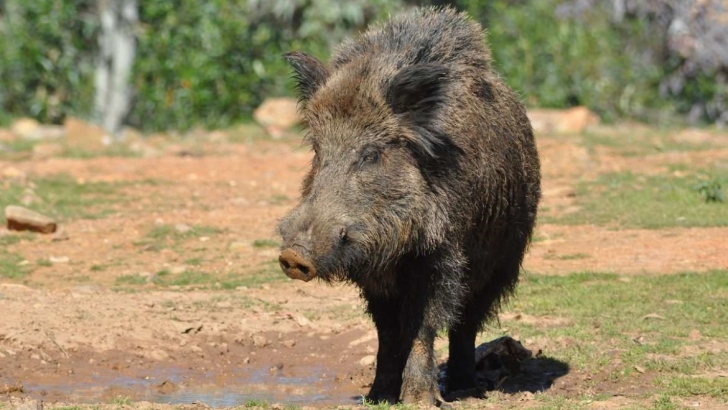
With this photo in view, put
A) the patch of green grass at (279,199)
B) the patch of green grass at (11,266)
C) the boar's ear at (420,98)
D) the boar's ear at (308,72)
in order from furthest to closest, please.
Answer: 1. the patch of green grass at (279,199)
2. the patch of green grass at (11,266)
3. the boar's ear at (308,72)
4. the boar's ear at (420,98)

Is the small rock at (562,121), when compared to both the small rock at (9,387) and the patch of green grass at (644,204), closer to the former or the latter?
the patch of green grass at (644,204)

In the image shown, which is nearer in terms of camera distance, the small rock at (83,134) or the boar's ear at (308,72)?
the boar's ear at (308,72)

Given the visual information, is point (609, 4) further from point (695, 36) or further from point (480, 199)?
point (480, 199)

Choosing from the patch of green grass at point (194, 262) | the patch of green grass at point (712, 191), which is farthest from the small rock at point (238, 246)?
the patch of green grass at point (712, 191)

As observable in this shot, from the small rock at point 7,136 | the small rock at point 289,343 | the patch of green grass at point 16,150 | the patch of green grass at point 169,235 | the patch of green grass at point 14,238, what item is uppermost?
the small rock at point 289,343

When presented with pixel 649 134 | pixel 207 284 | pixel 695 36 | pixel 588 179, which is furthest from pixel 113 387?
pixel 695 36

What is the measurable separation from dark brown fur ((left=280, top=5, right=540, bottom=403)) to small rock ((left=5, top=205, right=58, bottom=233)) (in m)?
5.77

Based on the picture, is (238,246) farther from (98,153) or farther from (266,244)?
(98,153)

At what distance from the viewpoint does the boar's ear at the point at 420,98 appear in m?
7.17

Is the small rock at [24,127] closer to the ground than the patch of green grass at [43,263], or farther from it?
closer to the ground

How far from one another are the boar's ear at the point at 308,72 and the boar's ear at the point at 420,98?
0.57m

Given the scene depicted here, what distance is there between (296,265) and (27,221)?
6952 mm

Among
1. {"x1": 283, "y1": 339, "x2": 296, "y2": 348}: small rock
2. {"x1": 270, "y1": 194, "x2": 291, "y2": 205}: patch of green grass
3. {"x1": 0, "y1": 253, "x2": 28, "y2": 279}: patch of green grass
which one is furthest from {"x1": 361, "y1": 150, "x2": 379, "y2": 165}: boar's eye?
{"x1": 270, "y1": 194, "x2": 291, "y2": 205}: patch of green grass

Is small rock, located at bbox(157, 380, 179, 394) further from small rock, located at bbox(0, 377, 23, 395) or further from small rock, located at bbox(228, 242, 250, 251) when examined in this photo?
small rock, located at bbox(228, 242, 250, 251)
